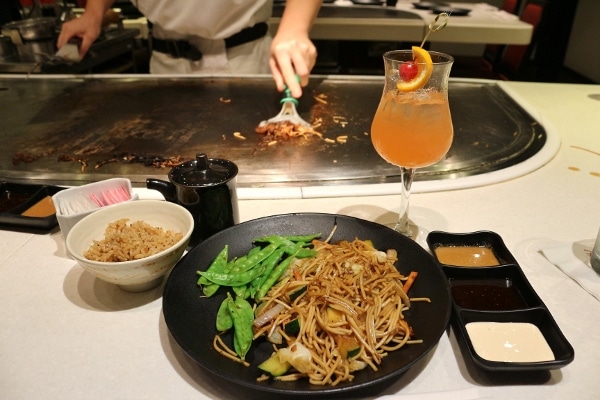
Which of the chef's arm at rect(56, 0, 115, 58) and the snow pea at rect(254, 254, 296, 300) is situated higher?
the chef's arm at rect(56, 0, 115, 58)

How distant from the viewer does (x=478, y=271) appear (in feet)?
3.44

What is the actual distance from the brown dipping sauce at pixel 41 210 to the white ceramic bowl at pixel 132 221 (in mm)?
304

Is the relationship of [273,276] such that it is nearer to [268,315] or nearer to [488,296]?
[268,315]

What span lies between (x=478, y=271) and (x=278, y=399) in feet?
1.78

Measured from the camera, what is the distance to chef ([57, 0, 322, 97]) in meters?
2.10

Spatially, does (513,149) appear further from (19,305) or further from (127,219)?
(19,305)

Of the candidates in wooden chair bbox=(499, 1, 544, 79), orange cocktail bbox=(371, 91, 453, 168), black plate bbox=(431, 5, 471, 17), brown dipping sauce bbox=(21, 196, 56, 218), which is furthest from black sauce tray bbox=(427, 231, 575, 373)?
black plate bbox=(431, 5, 471, 17)

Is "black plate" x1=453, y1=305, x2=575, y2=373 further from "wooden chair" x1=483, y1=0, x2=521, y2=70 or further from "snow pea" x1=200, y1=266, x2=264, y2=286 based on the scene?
"wooden chair" x1=483, y1=0, x2=521, y2=70

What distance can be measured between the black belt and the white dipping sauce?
2199 mm

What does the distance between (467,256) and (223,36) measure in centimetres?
194

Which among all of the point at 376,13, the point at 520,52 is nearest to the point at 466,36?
the point at 520,52

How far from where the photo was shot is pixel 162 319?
Result: 39.9 inches

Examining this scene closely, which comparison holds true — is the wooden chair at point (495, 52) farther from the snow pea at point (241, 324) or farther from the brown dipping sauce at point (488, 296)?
the snow pea at point (241, 324)

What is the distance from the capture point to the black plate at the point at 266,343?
2.66ft
